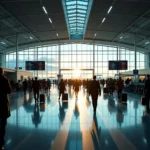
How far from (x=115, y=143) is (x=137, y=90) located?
20861 millimetres

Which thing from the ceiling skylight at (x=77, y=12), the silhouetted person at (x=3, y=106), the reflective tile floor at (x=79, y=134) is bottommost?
the reflective tile floor at (x=79, y=134)

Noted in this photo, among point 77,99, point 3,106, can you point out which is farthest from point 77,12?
point 3,106

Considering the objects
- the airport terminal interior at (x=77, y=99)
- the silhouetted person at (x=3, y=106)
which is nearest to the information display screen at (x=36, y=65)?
the airport terminal interior at (x=77, y=99)

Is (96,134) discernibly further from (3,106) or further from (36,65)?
(36,65)

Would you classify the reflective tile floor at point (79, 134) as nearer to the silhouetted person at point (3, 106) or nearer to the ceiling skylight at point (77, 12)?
the silhouetted person at point (3, 106)

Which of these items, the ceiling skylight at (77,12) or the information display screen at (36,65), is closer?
the ceiling skylight at (77,12)

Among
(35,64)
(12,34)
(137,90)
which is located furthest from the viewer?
(12,34)

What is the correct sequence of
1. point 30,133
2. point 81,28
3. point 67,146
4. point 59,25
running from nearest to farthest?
point 67,146 → point 30,133 → point 59,25 → point 81,28

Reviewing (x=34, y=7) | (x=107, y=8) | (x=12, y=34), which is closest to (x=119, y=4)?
(x=107, y=8)

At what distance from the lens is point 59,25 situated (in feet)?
124

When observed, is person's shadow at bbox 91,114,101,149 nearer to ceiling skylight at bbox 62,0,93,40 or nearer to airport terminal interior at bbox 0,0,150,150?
airport terminal interior at bbox 0,0,150,150

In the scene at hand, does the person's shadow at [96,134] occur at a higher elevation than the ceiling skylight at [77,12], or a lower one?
lower

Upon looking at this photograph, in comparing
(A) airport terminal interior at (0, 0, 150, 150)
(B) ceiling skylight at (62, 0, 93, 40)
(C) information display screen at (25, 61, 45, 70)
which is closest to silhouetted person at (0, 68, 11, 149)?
(A) airport terminal interior at (0, 0, 150, 150)

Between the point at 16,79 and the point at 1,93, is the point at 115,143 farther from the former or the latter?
the point at 16,79
